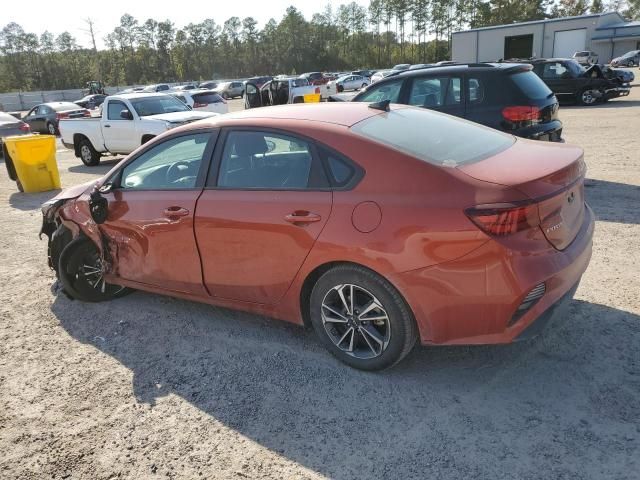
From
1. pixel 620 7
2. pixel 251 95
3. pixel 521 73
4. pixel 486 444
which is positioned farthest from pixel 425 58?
pixel 486 444

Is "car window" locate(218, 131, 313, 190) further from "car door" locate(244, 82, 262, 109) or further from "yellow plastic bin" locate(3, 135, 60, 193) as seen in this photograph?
"car door" locate(244, 82, 262, 109)

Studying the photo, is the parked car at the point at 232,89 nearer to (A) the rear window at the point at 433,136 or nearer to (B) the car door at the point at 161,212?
(B) the car door at the point at 161,212

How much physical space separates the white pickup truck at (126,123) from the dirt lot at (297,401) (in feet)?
27.5

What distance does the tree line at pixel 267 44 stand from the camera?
274ft

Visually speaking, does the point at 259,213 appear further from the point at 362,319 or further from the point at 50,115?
the point at 50,115

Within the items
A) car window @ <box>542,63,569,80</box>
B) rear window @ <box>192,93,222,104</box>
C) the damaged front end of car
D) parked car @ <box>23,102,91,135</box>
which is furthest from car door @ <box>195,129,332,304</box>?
parked car @ <box>23,102,91,135</box>

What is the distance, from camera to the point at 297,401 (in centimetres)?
323

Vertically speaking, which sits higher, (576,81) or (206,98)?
(206,98)

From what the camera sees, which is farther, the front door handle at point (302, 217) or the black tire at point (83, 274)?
the black tire at point (83, 274)

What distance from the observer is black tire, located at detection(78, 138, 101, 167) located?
14.3 meters

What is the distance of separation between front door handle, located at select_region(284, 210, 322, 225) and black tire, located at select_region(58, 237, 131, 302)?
2408 millimetres

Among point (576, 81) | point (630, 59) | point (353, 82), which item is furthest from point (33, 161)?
point (630, 59)

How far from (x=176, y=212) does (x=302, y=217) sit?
1134 mm

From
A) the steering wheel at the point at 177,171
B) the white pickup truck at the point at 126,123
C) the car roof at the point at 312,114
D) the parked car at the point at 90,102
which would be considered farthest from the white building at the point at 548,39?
the steering wheel at the point at 177,171
